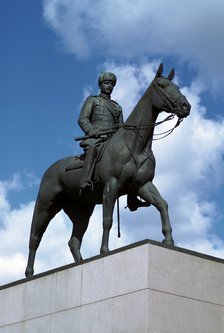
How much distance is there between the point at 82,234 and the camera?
19016 mm

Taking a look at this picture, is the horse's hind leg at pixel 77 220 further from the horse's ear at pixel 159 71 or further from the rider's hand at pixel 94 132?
the horse's ear at pixel 159 71

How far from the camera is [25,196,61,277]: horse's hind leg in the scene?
18688 millimetres

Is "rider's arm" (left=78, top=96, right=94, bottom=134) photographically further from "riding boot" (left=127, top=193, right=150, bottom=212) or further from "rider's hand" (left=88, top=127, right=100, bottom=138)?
"riding boot" (left=127, top=193, right=150, bottom=212)

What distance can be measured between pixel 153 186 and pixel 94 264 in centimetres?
204

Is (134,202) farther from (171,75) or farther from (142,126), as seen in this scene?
(171,75)

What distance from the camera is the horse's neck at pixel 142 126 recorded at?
55.5 feet

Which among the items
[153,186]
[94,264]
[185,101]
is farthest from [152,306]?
[185,101]

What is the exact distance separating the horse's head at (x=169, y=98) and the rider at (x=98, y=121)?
3.83ft

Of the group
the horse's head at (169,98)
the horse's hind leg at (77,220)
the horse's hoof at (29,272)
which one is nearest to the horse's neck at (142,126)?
the horse's head at (169,98)

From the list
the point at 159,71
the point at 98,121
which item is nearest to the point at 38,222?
the point at 98,121

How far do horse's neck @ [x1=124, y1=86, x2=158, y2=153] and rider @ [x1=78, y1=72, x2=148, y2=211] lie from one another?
0.47m

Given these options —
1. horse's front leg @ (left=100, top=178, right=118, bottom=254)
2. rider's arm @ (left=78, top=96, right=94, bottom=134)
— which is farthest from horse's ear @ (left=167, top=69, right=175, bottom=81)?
horse's front leg @ (left=100, top=178, right=118, bottom=254)

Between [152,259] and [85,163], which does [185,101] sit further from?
[152,259]

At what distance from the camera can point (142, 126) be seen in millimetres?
17000
